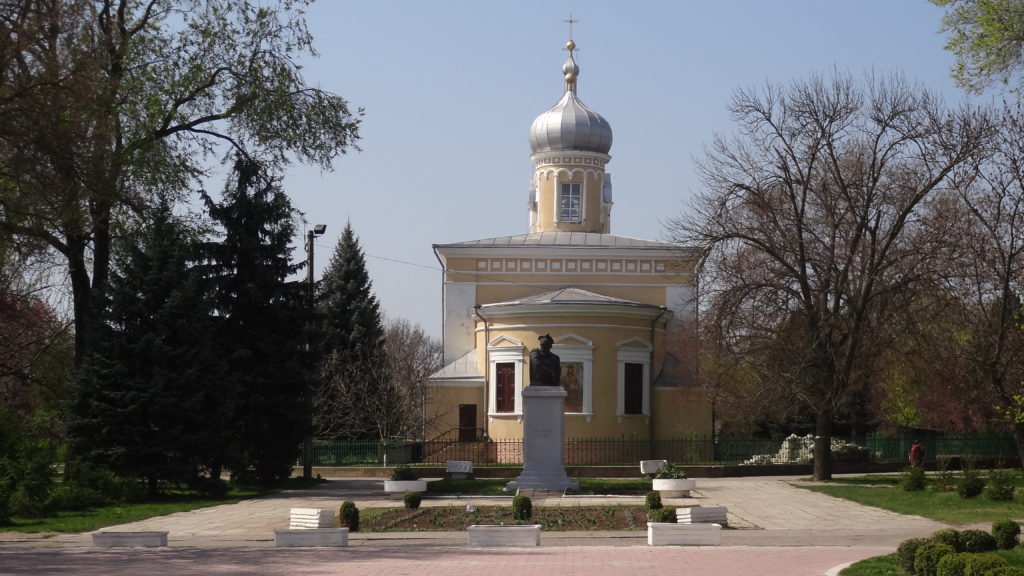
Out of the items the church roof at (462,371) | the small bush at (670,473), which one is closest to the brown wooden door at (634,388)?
the church roof at (462,371)

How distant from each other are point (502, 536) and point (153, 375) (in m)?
11.3

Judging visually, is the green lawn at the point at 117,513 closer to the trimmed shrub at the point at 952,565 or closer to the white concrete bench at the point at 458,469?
the white concrete bench at the point at 458,469

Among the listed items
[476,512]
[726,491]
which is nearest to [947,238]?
[726,491]

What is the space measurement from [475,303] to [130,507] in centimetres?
2168

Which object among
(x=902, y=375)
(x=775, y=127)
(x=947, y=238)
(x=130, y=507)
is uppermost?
(x=775, y=127)

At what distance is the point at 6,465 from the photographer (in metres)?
21.0

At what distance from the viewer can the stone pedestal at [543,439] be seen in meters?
27.1

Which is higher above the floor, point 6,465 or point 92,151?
point 92,151

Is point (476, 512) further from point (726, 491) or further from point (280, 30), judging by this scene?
point (280, 30)

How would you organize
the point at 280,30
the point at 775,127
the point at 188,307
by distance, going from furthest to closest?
the point at 775,127
the point at 280,30
the point at 188,307

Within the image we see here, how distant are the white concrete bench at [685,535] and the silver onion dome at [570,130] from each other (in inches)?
1235

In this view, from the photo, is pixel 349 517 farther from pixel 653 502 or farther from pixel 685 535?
pixel 685 535

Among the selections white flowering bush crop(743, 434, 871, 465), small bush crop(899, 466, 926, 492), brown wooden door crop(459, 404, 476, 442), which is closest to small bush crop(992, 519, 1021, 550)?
small bush crop(899, 466, 926, 492)

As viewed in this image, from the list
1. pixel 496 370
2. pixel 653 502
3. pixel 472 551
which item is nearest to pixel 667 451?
pixel 496 370
